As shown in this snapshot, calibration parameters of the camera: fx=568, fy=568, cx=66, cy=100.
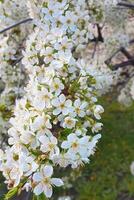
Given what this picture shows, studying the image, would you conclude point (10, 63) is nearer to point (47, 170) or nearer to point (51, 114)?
point (51, 114)

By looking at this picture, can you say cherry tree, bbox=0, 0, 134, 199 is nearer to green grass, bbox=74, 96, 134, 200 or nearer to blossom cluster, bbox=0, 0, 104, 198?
blossom cluster, bbox=0, 0, 104, 198

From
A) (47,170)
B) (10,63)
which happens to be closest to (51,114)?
(47,170)

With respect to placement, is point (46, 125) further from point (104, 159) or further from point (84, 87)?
point (104, 159)

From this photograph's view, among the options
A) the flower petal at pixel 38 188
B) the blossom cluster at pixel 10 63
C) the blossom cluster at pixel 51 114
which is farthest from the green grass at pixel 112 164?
the flower petal at pixel 38 188

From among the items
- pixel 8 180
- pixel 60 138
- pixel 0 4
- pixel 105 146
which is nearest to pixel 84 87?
pixel 60 138

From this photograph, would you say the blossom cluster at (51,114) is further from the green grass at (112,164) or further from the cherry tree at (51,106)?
the green grass at (112,164)

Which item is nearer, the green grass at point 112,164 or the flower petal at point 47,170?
the flower petal at point 47,170

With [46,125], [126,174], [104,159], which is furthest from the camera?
[104,159]
